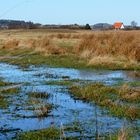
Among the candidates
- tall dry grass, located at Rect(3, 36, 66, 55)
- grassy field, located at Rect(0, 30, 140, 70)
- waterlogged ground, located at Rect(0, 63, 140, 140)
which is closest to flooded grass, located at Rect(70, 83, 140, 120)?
waterlogged ground, located at Rect(0, 63, 140, 140)

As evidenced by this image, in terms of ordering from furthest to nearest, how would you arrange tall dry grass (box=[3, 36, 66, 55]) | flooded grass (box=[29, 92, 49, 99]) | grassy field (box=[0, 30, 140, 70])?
tall dry grass (box=[3, 36, 66, 55]) → grassy field (box=[0, 30, 140, 70]) → flooded grass (box=[29, 92, 49, 99])

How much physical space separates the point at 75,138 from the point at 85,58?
16518mm

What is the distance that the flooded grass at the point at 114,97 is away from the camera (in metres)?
9.94

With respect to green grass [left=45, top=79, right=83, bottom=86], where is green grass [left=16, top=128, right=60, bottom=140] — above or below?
above

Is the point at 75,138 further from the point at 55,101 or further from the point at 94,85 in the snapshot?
the point at 94,85

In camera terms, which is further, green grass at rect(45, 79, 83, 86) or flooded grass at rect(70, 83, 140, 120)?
green grass at rect(45, 79, 83, 86)

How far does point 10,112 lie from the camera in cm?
1017

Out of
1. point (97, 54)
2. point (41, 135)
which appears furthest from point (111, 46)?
point (41, 135)

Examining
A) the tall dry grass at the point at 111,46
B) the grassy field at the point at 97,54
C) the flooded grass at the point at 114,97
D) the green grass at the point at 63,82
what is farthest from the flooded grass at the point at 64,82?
the tall dry grass at the point at 111,46

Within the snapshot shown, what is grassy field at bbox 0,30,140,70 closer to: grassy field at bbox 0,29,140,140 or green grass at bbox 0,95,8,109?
grassy field at bbox 0,29,140,140

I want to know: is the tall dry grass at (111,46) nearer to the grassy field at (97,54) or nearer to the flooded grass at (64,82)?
the grassy field at (97,54)

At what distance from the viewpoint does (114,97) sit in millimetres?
12289

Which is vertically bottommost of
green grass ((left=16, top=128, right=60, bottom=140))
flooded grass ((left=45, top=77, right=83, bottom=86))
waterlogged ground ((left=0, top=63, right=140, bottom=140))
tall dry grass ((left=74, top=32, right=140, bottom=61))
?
flooded grass ((left=45, top=77, right=83, bottom=86))

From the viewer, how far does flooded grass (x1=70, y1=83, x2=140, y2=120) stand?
32.6 feet
